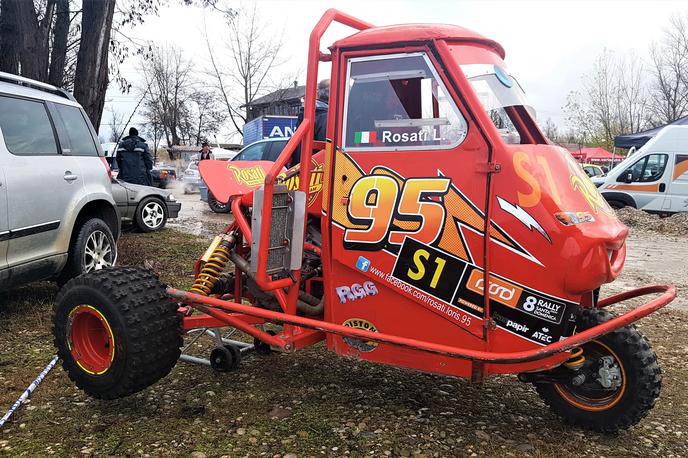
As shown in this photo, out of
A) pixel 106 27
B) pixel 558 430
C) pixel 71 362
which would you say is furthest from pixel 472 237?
pixel 106 27

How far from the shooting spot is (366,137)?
3.63 metres

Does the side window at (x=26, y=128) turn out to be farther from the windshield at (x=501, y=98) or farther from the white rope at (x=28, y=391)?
the windshield at (x=501, y=98)

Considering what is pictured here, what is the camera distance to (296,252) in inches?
146

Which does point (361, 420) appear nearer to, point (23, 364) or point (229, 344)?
point (229, 344)

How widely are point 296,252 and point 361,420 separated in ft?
3.70

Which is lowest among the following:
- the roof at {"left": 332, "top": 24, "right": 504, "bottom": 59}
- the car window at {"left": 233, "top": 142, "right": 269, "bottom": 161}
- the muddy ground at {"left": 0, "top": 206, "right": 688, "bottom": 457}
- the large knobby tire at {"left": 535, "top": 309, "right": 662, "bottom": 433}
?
the muddy ground at {"left": 0, "top": 206, "right": 688, "bottom": 457}

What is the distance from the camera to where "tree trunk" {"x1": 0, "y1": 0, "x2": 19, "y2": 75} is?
7883 millimetres

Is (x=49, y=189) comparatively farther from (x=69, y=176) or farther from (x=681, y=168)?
(x=681, y=168)

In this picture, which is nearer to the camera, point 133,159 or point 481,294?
point 481,294

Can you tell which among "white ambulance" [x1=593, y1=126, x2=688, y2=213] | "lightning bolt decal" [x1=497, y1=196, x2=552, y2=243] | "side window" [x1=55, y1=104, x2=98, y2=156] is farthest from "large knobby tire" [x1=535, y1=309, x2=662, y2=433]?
"white ambulance" [x1=593, y1=126, x2=688, y2=213]

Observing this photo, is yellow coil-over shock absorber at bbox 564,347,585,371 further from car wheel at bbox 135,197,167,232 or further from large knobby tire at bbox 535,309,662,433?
car wheel at bbox 135,197,167,232

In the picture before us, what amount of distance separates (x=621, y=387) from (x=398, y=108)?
82.0 inches

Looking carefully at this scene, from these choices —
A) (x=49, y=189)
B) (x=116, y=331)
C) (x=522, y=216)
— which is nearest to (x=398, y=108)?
(x=522, y=216)

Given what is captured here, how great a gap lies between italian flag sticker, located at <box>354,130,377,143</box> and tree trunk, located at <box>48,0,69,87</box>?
7521mm
